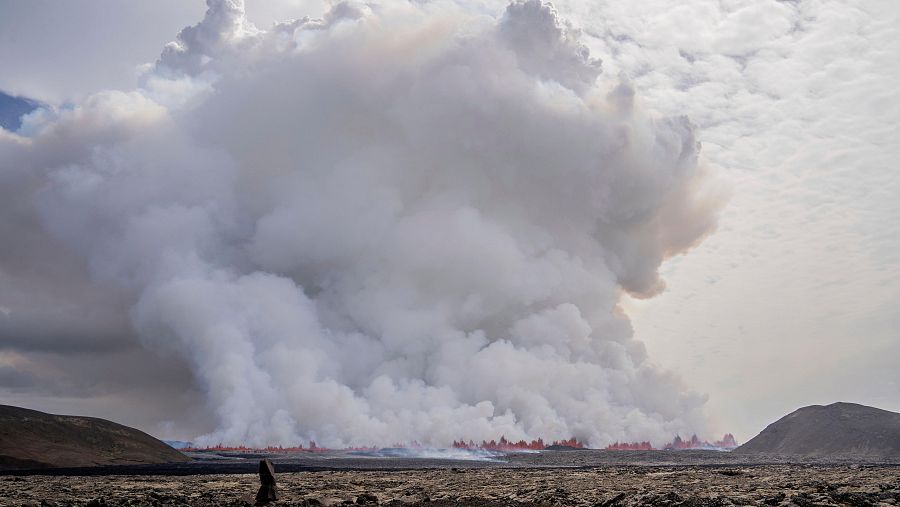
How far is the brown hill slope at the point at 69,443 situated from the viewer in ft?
390

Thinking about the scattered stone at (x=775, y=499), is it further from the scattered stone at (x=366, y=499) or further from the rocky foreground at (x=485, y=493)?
the scattered stone at (x=366, y=499)

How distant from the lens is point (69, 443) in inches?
5468

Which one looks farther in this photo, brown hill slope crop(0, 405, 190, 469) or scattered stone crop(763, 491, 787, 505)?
brown hill slope crop(0, 405, 190, 469)

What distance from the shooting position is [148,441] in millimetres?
156875

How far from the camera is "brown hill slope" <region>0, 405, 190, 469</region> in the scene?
11883 cm

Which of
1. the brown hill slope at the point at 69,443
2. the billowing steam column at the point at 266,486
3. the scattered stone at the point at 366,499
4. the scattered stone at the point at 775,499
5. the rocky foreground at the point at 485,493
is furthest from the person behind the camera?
the brown hill slope at the point at 69,443

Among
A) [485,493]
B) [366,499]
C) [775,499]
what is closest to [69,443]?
[366,499]

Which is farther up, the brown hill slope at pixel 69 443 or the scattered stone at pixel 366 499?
the brown hill slope at pixel 69 443

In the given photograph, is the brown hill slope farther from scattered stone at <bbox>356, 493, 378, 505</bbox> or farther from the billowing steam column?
scattered stone at <bbox>356, 493, 378, 505</bbox>

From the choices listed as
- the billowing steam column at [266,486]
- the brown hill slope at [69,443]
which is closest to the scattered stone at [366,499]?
the billowing steam column at [266,486]

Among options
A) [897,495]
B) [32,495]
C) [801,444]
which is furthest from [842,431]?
[32,495]

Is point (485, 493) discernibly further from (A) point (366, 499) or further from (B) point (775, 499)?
(B) point (775, 499)

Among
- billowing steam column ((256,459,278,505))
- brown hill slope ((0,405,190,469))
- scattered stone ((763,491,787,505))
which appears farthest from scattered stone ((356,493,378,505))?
brown hill slope ((0,405,190,469))

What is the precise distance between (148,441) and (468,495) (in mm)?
129555
